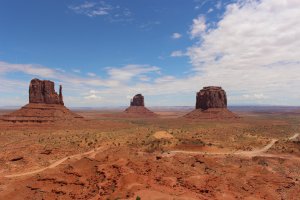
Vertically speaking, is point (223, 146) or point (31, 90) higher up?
point (31, 90)

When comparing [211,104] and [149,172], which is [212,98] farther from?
[149,172]

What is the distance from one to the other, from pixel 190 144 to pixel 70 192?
1080 inches

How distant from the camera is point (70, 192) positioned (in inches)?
1168

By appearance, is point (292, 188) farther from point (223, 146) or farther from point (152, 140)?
point (152, 140)

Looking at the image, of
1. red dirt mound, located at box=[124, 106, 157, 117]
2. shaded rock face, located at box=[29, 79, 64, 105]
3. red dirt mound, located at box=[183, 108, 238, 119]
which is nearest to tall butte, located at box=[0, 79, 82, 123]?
shaded rock face, located at box=[29, 79, 64, 105]

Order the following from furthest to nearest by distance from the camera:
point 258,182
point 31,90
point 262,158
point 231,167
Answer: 1. point 31,90
2. point 262,158
3. point 231,167
4. point 258,182

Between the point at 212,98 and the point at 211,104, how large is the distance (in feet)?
8.84

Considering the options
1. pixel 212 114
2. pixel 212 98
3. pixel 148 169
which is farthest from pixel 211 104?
pixel 148 169

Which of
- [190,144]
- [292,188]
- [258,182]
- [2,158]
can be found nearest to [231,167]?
[258,182]

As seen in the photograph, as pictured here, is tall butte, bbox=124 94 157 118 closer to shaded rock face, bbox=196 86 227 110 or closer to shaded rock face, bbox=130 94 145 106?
shaded rock face, bbox=130 94 145 106

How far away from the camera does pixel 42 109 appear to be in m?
90.2

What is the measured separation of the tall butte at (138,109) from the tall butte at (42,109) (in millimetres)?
78581

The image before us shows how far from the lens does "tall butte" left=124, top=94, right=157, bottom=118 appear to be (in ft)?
569

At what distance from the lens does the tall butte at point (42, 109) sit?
8569 cm
